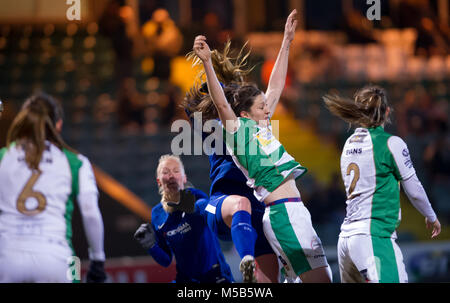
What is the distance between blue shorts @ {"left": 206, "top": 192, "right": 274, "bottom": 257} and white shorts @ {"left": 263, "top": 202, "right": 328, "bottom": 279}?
41 centimetres

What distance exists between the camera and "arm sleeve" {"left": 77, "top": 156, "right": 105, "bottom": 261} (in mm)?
3803

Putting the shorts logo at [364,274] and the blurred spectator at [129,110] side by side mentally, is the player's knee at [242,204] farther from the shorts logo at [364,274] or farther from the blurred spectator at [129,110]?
the blurred spectator at [129,110]

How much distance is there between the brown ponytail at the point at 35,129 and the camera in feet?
12.6

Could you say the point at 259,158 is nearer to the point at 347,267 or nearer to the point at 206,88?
the point at 347,267

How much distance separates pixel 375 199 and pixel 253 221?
867 millimetres

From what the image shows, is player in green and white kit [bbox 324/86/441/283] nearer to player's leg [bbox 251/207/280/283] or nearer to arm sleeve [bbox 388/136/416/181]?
arm sleeve [bbox 388/136/416/181]

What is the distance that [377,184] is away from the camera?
14.4 feet

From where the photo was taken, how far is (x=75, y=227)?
9195 millimetres

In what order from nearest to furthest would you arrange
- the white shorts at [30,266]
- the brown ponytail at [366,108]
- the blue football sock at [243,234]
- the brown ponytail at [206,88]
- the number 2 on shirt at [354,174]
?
the white shorts at [30,266] → the blue football sock at [243,234] → the number 2 on shirt at [354,174] → the brown ponytail at [366,108] → the brown ponytail at [206,88]

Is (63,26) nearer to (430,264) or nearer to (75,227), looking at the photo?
(75,227)

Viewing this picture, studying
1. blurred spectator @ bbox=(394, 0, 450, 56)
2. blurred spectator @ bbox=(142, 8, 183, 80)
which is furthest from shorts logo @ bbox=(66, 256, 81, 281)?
blurred spectator @ bbox=(394, 0, 450, 56)

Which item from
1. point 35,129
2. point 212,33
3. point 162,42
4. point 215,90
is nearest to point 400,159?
point 215,90

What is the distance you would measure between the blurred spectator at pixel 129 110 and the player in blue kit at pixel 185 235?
19.6 ft

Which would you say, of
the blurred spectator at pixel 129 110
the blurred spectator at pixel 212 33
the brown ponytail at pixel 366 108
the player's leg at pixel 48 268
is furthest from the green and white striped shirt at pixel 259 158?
the blurred spectator at pixel 212 33
